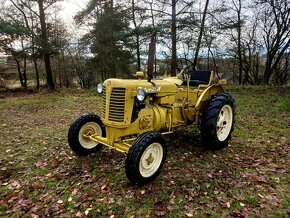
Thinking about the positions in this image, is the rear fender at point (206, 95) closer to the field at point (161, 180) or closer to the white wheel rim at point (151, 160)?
the field at point (161, 180)

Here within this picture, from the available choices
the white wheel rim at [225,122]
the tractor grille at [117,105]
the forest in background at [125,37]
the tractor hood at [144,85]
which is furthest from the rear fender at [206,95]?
the forest in background at [125,37]

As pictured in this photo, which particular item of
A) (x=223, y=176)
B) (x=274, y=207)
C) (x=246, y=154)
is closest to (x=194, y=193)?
(x=223, y=176)

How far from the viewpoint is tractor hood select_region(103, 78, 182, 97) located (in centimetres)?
375

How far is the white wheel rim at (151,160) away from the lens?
351 cm

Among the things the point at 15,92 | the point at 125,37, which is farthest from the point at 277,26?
the point at 15,92

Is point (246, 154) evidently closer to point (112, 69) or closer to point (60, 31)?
point (112, 69)

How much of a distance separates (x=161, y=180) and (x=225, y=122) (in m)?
2.19

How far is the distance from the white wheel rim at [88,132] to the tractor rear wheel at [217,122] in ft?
6.85

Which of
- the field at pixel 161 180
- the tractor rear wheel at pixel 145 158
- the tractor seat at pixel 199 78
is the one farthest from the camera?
the tractor seat at pixel 199 78

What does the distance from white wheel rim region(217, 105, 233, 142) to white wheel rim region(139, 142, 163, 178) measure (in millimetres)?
1849

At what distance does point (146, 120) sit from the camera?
404 cm

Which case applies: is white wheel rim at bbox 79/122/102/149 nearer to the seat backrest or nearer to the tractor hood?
the tractor hood

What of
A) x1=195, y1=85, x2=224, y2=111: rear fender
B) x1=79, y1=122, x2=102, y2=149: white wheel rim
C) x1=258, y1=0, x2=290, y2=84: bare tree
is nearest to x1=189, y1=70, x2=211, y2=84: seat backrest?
x1=195, y1=85, x2=224, y2=111: rear fender

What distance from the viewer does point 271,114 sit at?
7777 mm
